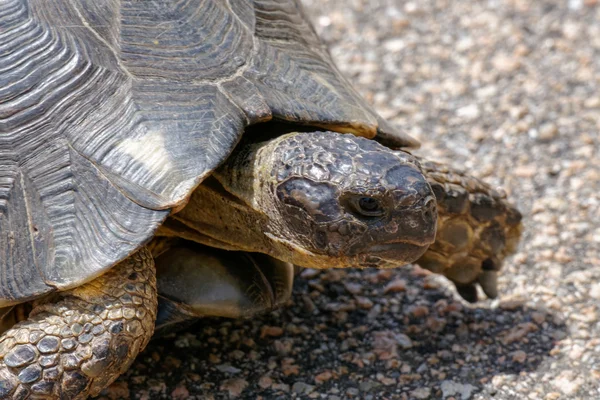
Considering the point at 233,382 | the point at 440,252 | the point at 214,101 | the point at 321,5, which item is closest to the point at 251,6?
the point at 214,101

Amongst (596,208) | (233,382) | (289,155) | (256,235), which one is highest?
(289,155)

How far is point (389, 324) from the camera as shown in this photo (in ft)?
12.5

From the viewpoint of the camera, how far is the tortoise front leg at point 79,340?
2.81 m

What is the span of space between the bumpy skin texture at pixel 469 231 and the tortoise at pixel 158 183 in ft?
0.36

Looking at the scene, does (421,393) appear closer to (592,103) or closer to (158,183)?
(158,183)

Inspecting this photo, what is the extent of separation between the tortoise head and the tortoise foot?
0.34 meters

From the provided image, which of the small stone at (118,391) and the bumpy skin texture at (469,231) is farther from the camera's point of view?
the bumpy skin texture at (469,231)

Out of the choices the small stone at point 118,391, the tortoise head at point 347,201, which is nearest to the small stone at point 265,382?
the small stone at point 118,391

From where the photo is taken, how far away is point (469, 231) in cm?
364

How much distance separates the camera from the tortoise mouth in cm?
296

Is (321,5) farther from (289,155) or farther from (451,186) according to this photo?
(289,155)

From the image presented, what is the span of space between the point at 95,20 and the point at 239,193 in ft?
2.64

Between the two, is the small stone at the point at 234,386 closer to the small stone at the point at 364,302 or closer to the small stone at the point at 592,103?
the small stone at the point at 364,302

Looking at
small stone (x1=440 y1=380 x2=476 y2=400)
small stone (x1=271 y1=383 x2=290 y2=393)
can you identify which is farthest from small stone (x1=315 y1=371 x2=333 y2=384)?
small stone (x1=440 y1=380 x2=476 y2=400)
